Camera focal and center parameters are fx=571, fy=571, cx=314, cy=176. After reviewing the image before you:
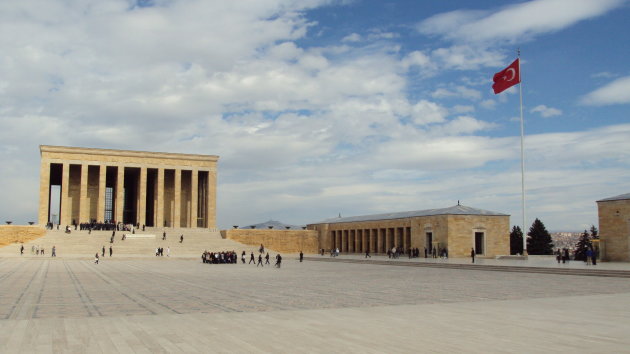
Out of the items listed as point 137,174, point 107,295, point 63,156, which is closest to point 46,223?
point 63,156

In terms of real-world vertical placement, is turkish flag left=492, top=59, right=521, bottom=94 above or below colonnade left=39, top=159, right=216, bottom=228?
above

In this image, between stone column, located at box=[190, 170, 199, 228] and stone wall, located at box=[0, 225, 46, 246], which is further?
stone column, located at box=[190, 170, 199, 228]

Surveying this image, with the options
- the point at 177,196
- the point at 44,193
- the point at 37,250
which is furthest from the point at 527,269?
the point at 44,193

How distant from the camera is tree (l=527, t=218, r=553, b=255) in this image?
222 feet

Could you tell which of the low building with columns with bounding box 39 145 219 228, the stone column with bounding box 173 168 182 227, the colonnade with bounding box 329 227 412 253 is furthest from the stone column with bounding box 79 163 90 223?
the colonnade with bounding box 329 227 412 253

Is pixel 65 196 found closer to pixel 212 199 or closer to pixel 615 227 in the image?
pixel 212 199

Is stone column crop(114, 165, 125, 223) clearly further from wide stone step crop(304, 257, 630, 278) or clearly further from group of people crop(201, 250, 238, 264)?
wide stone step crop(304, 257, 630, 278)

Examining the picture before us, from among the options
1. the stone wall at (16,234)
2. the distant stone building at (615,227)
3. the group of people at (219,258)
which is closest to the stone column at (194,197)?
the stone wall at (16,234)

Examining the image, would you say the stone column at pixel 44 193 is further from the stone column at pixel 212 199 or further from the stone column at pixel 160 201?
the stone column at pixel 212 199

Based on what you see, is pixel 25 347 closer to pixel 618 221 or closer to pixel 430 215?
pixel 618 221

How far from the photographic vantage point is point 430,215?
43.3m

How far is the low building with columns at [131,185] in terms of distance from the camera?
189ft

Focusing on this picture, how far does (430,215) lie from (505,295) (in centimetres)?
2879

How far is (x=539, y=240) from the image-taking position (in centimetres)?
6825
